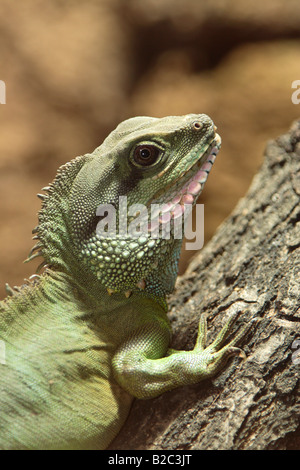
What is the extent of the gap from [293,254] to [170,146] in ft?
3.77

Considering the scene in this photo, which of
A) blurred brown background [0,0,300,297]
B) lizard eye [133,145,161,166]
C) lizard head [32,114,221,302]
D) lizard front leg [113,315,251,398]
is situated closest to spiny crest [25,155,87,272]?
lizard head [32,114,221,302]

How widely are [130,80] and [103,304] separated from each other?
458 cm

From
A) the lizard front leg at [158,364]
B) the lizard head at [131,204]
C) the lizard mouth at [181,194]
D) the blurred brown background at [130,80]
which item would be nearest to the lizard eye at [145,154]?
the lizard head at [131,204]

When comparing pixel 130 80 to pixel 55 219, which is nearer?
pixel 55 219

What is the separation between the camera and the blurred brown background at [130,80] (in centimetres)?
609

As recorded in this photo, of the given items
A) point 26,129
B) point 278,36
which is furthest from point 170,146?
point 278,36

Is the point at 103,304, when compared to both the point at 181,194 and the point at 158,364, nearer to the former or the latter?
the point at 158,364

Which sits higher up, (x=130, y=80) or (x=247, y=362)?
(x=130, y=80)

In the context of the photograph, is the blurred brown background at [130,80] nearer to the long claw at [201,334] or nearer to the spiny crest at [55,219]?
the spiny crest at [55,219]

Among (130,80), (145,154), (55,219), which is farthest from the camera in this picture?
(130,80)

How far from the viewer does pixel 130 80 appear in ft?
21.9

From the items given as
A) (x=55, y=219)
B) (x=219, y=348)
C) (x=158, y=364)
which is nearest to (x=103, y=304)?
(x=158, y=364)

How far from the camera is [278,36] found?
652 cm

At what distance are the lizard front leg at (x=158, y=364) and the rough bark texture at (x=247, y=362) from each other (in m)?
0.08
